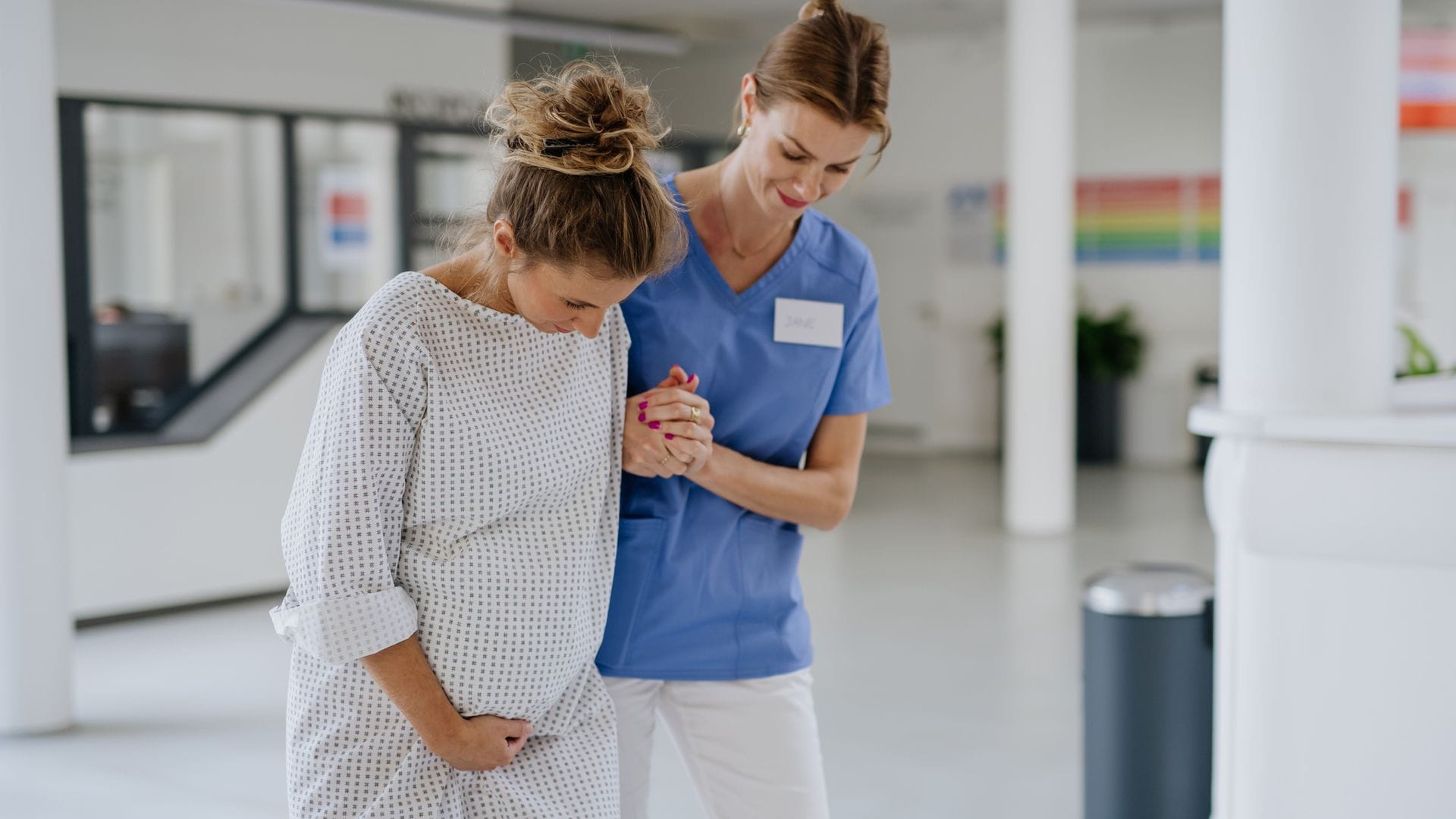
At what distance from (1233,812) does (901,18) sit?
366 inches

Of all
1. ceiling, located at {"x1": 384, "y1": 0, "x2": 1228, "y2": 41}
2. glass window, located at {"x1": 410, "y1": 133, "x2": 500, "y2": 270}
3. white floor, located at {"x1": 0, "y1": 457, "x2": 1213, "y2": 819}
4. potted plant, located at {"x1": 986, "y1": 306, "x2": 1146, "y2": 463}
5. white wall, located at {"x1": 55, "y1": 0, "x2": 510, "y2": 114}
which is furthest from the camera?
potted plant, located at {"x1": 986, "y1": 306, "x2": 1146, "y2": 463}

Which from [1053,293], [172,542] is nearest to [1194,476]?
[1053,293]

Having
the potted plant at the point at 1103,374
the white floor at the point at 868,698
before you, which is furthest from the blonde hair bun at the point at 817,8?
the potted plant at the point at 1103,374

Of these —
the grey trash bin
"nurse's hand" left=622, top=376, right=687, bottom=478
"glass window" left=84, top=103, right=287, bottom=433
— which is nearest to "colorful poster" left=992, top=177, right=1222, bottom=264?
"glass window" left=84, top=103, right=287, bottom=433

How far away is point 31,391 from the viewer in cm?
438

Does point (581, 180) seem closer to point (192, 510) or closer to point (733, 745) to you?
point (733, 745)

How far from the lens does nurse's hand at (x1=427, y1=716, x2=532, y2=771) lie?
159 centimetres

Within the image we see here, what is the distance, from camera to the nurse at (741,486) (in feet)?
6.26

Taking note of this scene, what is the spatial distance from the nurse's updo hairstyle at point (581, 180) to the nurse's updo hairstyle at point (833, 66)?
29 cm

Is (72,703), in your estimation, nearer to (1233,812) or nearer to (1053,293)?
(1233,812)

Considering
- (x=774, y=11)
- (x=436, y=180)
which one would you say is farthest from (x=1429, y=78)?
(x=436, y=180)

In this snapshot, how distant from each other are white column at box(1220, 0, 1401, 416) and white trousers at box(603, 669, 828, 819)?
111 centimetres

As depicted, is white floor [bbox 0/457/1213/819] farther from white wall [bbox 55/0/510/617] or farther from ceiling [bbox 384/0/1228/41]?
ceiling [bbox 384/0/1228/41]

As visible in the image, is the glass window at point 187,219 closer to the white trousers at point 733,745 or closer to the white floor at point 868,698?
the white floor at point 868,698
